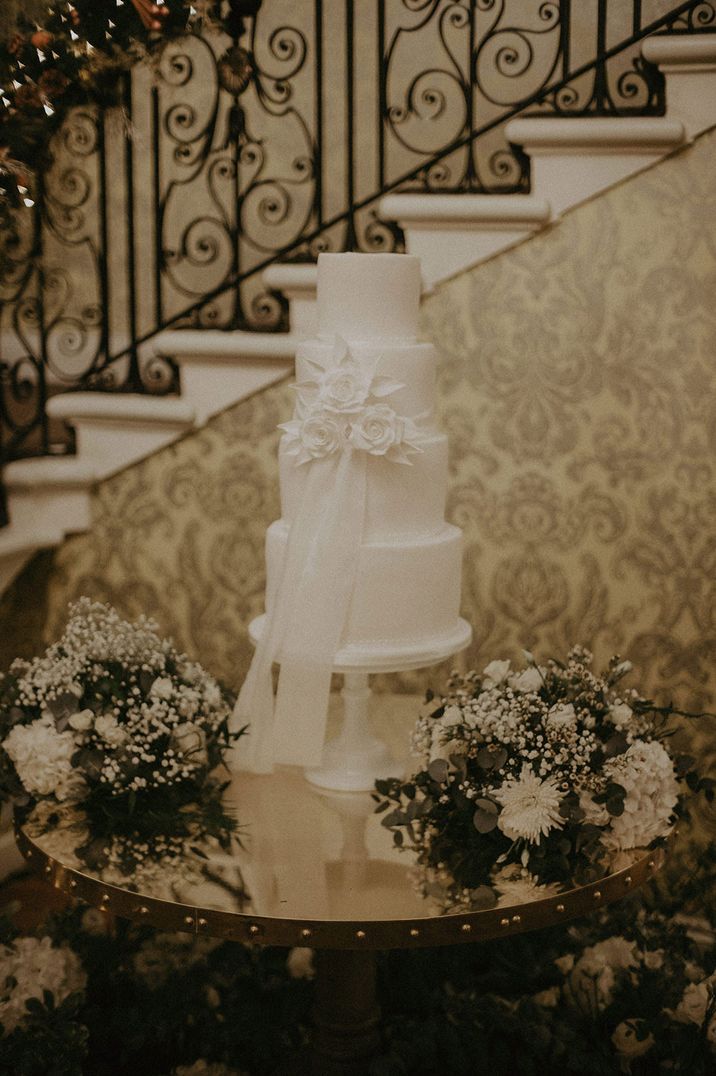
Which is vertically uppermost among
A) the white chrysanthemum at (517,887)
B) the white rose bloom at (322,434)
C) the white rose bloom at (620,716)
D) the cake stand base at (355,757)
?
the white rose bloom at (322,434)

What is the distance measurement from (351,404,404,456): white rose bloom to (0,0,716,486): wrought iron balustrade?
115cm

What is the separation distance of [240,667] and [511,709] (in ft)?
4.76

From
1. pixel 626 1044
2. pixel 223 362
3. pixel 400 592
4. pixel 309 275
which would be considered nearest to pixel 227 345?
pixel 223 362

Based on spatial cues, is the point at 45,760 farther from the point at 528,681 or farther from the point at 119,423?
the point at 119,423

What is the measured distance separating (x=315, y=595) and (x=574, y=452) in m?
1.22

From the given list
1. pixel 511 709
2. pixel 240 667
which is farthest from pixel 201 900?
pixel 240 667

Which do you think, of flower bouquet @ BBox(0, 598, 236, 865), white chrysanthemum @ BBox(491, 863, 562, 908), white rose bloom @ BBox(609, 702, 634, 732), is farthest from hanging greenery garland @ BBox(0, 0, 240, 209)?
white chrysanthemum @ BBox(491, 863, 562, 908)

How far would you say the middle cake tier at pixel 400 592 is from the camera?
2.18m

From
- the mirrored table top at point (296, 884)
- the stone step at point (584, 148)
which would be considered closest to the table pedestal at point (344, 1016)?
the mirrored table top at point (296, 884)

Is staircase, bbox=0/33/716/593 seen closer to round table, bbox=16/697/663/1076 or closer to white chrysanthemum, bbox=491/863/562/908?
round table, bbox=16/697/663/1076

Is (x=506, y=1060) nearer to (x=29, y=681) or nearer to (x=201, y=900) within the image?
(x=201, y=900)

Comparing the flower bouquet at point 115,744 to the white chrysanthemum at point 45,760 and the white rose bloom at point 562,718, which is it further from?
the white rose bloom at point 562,718

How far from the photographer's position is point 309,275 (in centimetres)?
306

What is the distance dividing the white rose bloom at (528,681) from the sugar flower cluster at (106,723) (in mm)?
581
